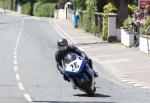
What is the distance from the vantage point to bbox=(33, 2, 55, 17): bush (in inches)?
3620

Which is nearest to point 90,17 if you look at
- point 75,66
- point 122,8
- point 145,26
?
point 122,8

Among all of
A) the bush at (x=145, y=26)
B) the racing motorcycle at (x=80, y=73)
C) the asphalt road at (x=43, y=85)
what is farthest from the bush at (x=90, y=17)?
the racing motorcycle at (x=80, y=73)

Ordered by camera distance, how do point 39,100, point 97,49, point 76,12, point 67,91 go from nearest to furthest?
1. point 39,100
2. point 67,91
3. point 97,49
4. point 76,12

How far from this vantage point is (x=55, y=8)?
298 ft

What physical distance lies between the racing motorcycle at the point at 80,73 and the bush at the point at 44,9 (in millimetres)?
74316

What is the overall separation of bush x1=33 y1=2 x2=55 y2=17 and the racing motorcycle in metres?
74.3

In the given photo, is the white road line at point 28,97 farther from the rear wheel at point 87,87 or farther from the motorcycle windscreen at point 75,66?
the rear wheel at point 87,87

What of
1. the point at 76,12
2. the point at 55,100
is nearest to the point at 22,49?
the point at 55,100

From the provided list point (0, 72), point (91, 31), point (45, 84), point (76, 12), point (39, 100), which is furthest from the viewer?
point (76, 12)

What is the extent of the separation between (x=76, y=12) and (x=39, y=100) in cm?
4212

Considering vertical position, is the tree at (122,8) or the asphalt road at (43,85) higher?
the tree at (122,8)

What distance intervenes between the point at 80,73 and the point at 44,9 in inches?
3083

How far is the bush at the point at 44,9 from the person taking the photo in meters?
91.9

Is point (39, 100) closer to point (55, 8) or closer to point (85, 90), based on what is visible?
point (85, 90)
